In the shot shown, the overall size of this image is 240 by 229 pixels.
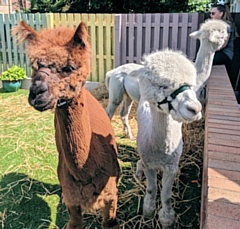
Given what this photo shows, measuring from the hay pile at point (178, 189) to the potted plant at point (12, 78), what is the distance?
13.4 feet

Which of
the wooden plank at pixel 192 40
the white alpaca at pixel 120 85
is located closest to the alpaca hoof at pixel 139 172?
the white alpaca at pixel 120 85

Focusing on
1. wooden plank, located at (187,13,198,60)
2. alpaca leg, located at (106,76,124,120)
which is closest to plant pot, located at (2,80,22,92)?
alpaca leg, located at (106,76,124,120)

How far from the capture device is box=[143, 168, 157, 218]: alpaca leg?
2.41 meters

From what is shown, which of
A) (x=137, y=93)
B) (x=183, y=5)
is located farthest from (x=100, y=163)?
(x=183, y=5)

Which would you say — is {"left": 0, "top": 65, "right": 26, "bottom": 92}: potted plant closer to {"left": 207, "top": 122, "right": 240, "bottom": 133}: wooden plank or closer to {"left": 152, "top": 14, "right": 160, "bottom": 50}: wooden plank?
{"left": 152, "top": 14, "right": 160, "bottom": 50}: wooden plank

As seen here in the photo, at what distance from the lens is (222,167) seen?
1.76 m

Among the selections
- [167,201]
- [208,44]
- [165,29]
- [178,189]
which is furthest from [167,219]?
[165,29]

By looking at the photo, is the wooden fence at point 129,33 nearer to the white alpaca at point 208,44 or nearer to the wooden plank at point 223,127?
the white alpaca at point 208,44

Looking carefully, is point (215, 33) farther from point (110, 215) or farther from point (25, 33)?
point (25, 33)

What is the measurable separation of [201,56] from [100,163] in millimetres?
2040

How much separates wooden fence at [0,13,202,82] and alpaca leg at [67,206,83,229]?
4362 mm

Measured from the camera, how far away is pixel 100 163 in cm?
201

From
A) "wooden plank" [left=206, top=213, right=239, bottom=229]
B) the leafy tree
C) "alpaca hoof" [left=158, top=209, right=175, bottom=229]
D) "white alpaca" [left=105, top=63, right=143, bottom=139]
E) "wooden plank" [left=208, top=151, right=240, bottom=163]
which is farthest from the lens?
the leafy tree

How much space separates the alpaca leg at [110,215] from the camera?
2.24 m
